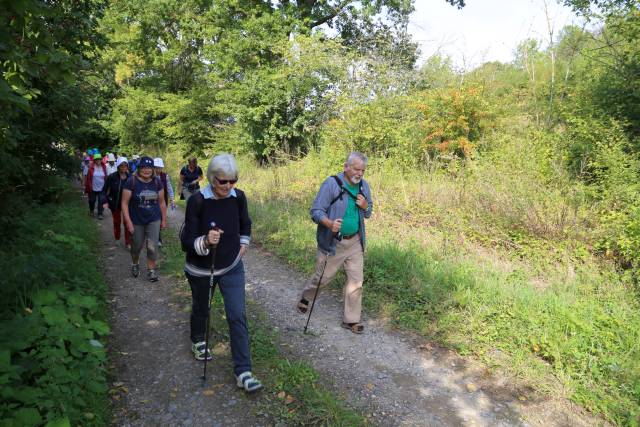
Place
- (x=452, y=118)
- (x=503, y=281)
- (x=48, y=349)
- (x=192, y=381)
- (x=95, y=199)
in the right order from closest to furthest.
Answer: (x=48, y=349) < (x=192, y=381) < (x=503, y=281) < (x=95, y=199) < (x=452, y=118)

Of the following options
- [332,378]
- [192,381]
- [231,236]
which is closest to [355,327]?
[332,378]

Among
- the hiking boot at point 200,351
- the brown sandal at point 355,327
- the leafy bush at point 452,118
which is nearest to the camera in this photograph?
the hiking boot at point 200,351

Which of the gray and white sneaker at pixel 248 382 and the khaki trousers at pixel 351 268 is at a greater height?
the khaki trousers at pixel 351 268

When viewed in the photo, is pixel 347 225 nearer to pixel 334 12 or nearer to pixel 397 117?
pixel 397 117

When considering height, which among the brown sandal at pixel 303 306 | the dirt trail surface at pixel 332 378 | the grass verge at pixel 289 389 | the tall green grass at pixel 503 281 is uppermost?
the tall green grass at pixel 503 281

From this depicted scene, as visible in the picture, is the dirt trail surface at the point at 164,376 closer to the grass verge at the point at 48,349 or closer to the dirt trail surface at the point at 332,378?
the dirt trail surface at the point at 332,378

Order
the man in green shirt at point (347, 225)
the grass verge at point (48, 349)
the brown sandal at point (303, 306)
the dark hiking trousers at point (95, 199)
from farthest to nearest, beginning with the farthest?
the dark hiking trousers at point (95, 199) < the brown sandal at point (303, 306) < the man in green shirt at point (347, 225) < the grass verge at point (48, 349)

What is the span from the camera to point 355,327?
5062 millimetres

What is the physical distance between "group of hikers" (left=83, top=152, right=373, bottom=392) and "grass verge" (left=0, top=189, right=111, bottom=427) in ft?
3.27

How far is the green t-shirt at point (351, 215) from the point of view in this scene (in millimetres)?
4957

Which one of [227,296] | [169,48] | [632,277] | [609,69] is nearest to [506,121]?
[609,69]

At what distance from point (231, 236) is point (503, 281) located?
398 centimetres

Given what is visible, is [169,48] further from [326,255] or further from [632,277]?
[632,277]

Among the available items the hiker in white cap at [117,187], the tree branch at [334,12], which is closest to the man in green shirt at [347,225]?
the hiker in white cap at [117,187]
